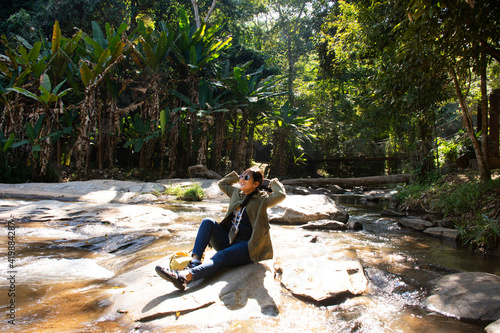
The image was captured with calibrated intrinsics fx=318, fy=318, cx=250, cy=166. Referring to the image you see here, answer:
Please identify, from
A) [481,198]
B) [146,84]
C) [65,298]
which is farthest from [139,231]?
[146,84]

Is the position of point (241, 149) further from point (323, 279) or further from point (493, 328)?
point (493, 328)

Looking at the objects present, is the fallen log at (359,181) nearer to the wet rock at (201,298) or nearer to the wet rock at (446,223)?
the wet rock at (446,223)

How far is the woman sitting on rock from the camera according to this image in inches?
113

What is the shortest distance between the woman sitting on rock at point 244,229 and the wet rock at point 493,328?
170cm

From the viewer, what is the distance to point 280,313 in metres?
2.26

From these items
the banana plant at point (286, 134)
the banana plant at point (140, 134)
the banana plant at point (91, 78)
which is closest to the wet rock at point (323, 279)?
the banana plant at point (91, 78)

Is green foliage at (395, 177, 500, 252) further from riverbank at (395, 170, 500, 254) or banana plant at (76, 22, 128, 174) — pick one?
banana plant at (76, 22, 128, 174)

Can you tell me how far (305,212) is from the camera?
20.3 feet

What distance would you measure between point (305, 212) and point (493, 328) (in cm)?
418

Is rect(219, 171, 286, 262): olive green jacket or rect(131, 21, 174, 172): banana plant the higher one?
rect(131, 21, 174, 172): banana plant

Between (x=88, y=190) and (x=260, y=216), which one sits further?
(x=88, y=190)

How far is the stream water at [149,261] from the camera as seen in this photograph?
2.12 meters

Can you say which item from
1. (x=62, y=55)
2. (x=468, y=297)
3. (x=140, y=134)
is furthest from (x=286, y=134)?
(x=468, y=297)

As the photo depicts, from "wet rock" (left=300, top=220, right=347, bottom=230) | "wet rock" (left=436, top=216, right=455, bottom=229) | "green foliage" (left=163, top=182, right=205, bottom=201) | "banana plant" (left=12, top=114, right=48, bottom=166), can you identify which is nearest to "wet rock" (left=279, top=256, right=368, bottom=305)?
"wet rock" (left=300, top=220, right=347, bottom=230)
